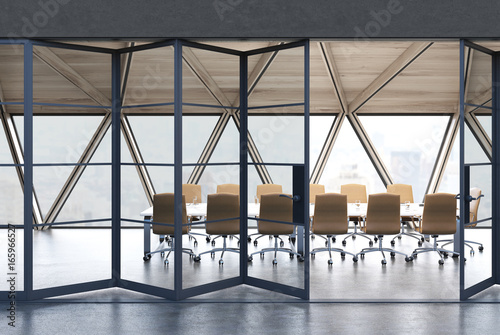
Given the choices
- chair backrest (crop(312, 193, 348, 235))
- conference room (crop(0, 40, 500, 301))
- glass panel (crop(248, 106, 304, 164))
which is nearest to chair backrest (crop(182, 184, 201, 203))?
conference room (crop(0, 40, 500, 301))

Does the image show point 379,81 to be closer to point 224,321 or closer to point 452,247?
point 452,247

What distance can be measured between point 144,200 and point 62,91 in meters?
2.84

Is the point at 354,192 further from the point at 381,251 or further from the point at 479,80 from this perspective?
the point at 479,80

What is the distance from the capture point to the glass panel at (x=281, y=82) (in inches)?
223

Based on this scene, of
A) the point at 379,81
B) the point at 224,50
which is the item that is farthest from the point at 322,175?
the point at 224,50

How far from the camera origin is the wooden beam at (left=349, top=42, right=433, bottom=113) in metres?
10.0

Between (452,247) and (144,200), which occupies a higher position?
(144,200)

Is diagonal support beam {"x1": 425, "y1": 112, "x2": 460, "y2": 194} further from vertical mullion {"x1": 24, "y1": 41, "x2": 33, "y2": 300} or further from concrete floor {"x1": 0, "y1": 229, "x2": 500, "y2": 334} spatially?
vertical mullion {"x1": 24, "y1": 41, "x2": 33, "y2": 300}

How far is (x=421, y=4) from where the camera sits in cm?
541

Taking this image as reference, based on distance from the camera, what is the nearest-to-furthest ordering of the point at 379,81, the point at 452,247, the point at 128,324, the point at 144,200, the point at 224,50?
1. the point at 128,324
2. the point at 224,50
3. the point at 452,247
4. the point at 144,200
5. the point at 379,81

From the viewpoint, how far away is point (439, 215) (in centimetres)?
771

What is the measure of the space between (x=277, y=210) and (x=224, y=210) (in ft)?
2.97

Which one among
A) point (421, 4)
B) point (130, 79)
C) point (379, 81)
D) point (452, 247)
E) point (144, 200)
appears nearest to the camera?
point (421, 4)

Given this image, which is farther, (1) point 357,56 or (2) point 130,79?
(1) point 357,56
